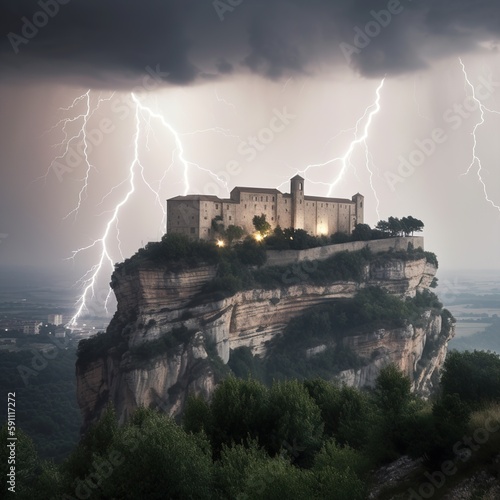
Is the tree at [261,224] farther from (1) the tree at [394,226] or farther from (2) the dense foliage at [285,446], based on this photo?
(2) the dense foliage at [285,446]

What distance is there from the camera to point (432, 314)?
176 ft

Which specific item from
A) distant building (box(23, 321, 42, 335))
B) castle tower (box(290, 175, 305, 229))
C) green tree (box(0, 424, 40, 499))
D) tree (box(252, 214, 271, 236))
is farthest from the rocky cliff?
distant building (box(23, 321, 42, 335))

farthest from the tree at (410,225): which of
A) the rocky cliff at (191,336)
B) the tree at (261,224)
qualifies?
the tree at (261,224)

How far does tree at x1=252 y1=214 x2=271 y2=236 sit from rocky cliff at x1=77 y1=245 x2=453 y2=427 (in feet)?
14.3

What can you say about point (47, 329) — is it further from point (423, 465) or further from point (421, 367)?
point (423, 465)

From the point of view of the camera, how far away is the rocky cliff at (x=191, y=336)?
131ft

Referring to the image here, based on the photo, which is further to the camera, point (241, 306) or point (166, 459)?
point (241, 306)

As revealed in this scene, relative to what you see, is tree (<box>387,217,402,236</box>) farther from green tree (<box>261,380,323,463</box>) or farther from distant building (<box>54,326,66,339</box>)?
distant building (<box>54,326,66,339</box>)

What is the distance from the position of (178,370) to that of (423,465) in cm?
2930

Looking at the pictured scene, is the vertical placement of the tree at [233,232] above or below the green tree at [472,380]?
above

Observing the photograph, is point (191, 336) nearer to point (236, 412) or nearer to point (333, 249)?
point (333, 249)

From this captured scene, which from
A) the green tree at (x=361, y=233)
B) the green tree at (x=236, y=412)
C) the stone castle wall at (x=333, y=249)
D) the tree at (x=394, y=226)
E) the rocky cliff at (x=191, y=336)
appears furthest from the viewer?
the tree at (x=394, y=226)

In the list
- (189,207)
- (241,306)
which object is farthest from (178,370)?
(189,207)

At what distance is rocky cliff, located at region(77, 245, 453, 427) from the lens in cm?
3988
